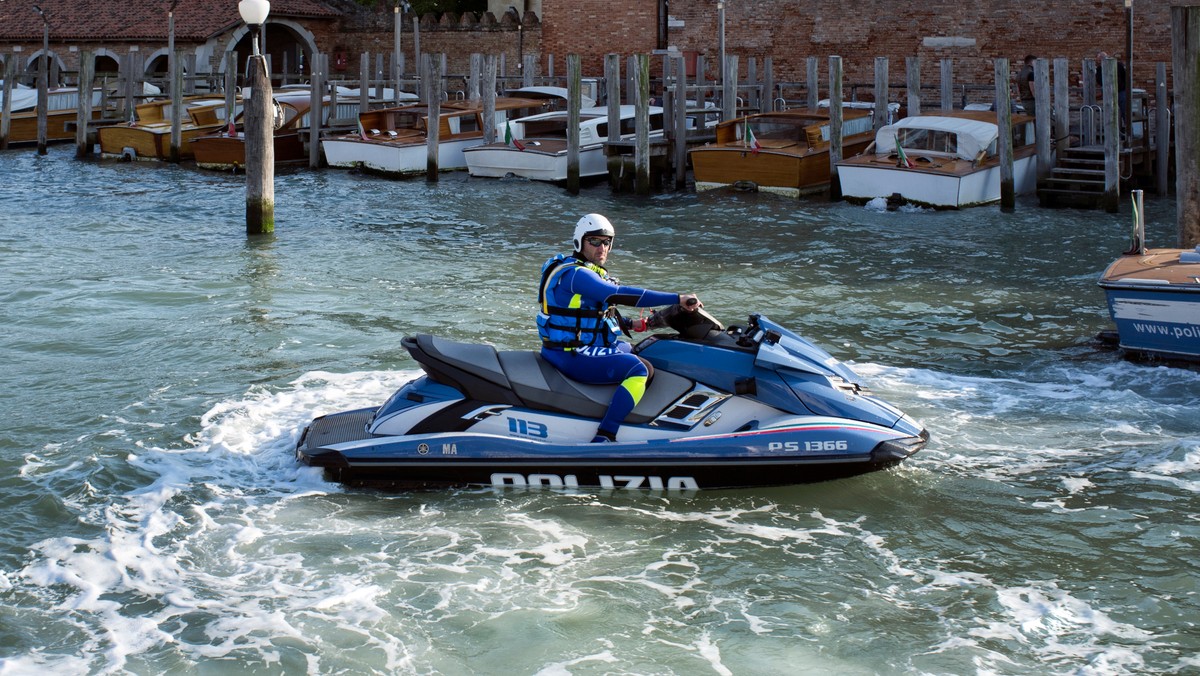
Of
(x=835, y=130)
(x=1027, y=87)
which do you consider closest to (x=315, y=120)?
(x=835, y=130)

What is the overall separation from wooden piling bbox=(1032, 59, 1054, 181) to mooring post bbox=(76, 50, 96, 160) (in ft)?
62.0

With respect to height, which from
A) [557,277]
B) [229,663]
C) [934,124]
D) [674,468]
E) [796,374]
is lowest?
[229,663]

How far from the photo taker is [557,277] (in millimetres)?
7059

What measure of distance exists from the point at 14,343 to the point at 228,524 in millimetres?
4993

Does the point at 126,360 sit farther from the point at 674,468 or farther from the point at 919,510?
the point at 919,510

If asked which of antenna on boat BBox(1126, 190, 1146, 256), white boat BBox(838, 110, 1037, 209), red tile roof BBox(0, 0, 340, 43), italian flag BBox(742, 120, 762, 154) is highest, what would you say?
red tile roof BBox(0, 0, 340, 43)

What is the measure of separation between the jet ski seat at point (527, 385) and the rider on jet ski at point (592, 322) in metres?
0.07

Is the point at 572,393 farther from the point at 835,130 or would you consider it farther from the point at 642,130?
the point at 642,130

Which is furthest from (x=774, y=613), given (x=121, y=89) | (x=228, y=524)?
(x=121, y=89)

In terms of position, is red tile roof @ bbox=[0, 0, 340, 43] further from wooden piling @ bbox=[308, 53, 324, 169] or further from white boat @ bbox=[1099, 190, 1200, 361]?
white boat @ bbox=[1099, 190, 1200, 361]

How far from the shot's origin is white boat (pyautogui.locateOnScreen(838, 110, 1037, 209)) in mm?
19094

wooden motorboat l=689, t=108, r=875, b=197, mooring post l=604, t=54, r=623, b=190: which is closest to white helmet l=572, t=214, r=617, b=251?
wooden motorboat l=689, t=108, r=875, b=197

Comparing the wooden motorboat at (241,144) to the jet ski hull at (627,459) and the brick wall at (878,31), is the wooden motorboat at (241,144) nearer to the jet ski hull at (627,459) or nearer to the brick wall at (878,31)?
the brick wall at (878,31)

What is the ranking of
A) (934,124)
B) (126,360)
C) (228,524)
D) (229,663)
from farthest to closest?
1. (934,124)
2. (126,360)
3. (228,524)
4. (229,663)
